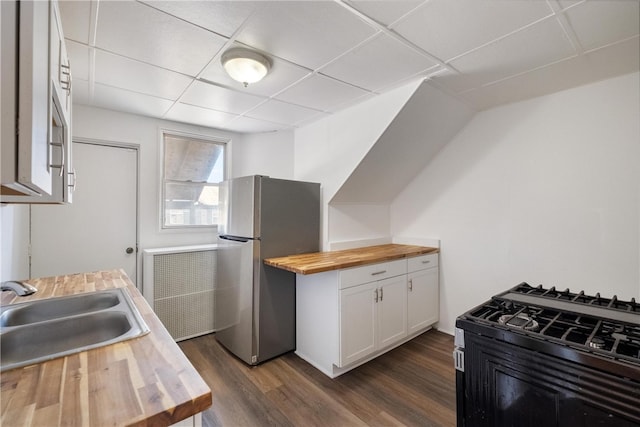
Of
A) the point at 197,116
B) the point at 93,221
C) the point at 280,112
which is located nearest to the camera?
the point at 93,221

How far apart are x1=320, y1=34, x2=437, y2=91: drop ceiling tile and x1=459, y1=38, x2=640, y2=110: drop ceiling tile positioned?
766 millimetres

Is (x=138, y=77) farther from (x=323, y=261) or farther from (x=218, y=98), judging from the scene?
(x=323, y=261)

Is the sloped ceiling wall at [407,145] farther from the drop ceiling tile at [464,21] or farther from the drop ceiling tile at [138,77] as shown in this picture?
the drop ceiling tile at [138,77]

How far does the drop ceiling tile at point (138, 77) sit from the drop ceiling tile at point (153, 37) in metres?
0.11

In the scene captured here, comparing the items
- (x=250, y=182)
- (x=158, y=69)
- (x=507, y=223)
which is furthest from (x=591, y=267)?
(x=158, y=69)

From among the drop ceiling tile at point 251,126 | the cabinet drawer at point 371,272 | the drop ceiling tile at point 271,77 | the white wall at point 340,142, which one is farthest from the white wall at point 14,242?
the white wall at point 340,142

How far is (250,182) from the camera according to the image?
246 cm

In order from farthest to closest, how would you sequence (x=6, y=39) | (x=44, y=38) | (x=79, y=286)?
(x=79, y=286) < (x=44, y=38) < (x=6, y=39)

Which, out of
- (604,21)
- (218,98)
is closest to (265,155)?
(218,98)

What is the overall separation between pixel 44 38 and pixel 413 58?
1.85 m

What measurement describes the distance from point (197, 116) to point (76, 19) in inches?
58.6

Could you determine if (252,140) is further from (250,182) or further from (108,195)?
(108,195)

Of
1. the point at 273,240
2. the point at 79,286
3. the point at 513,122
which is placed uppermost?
the point at 513,122

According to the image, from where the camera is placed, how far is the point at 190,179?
3322 mm
